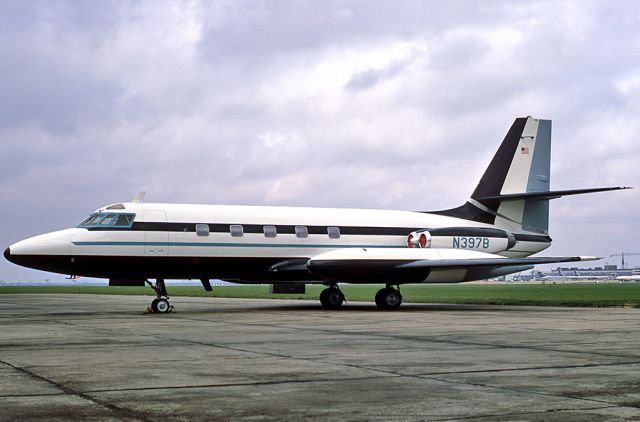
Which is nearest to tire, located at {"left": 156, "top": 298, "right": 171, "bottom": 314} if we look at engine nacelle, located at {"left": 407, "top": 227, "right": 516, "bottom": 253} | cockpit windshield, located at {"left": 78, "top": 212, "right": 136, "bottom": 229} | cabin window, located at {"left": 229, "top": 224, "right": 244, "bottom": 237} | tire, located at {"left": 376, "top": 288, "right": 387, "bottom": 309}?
cockpit windshield, located at {"left": 78, "top": 212, "right": 136, "bottom": 229}

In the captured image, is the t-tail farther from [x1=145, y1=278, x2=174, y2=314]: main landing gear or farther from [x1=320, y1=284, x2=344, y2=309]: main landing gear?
[x1=145, y1=278, x2=174, y2=314]: main landing gear

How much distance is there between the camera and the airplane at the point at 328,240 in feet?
76.0

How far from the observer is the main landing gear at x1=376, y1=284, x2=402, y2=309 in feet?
88.1

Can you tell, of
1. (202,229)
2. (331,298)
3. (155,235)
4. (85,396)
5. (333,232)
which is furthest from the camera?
(331,298)

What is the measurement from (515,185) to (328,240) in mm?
8576

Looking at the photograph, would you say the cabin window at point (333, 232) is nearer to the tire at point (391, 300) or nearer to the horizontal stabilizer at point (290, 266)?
the horizontal stabilizer at point (290, 266)

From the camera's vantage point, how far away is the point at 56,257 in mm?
22422

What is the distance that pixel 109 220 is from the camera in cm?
2328

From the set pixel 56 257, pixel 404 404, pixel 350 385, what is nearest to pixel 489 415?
pixel 404 404

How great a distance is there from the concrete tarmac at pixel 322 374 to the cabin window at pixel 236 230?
8415 mm

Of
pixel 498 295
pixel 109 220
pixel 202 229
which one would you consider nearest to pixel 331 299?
pixel 202 229

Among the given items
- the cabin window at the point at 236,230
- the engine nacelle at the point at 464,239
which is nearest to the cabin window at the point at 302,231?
the cabin window at the point at 236,230

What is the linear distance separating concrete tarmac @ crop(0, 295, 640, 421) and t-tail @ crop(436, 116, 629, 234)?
13685 millimetres

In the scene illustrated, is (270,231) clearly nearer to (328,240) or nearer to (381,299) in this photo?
(328,240)
